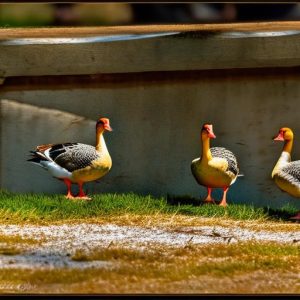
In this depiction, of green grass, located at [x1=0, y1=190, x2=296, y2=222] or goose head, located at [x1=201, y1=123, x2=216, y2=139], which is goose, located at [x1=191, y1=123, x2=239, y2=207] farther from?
green grass, located at [x1=0, y1=190, x2=296, y2=222]

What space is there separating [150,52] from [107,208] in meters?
1.48

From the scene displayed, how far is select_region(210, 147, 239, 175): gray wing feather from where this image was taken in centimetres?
909

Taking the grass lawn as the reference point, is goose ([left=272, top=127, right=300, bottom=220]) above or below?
above

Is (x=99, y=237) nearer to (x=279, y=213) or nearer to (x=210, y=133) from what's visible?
(x=210, y=133)

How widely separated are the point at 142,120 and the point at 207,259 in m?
2.35

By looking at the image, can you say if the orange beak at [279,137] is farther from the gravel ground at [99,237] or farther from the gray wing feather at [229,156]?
Result: the gravel ground at [99,237]

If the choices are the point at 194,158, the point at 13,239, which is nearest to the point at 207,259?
the point at 13,239

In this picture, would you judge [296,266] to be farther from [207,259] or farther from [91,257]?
[91,257]

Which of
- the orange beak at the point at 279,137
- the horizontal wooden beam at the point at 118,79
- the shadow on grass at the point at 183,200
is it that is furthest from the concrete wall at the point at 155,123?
the orange beak at the point at 279,137

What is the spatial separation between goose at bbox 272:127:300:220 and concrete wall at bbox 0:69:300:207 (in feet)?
1.31

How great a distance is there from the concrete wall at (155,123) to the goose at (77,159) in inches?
11.4

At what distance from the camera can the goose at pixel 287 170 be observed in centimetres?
902

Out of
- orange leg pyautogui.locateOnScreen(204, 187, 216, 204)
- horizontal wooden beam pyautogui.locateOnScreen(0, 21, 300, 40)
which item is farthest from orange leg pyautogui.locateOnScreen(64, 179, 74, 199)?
horizontal wooden beam pyautogui.locateOnScreen(0, 21, 300, 40)

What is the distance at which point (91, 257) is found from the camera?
283 inches
